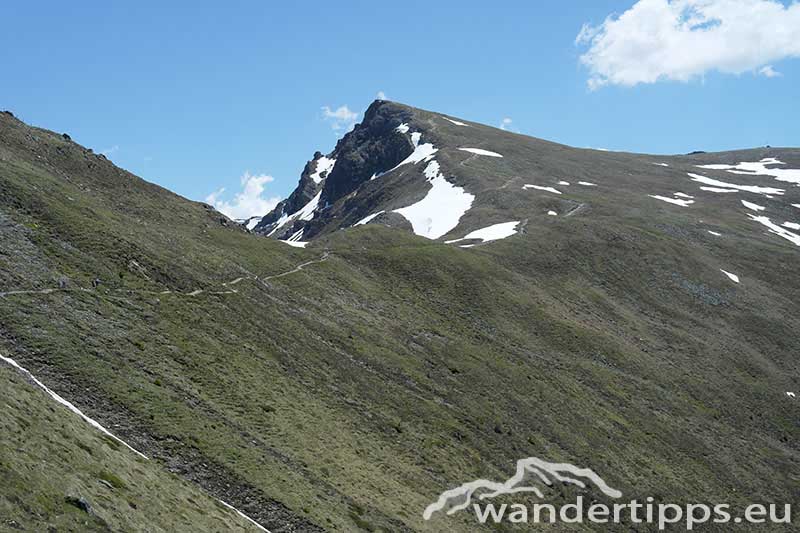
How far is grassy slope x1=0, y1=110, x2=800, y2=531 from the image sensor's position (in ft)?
119

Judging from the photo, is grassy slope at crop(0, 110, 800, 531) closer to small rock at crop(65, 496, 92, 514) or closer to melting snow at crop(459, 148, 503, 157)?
small rock at crop(65, 496, 92, 514)

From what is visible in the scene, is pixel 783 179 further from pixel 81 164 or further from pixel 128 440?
pixel 128 440

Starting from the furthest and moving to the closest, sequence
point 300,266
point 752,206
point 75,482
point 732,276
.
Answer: point 752,206
point 732,276
point 300,266
point 75,482

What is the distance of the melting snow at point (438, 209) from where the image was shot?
112562 millimetres

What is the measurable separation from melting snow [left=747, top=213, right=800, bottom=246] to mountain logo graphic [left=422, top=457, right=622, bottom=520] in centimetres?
9901

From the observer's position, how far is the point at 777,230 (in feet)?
441

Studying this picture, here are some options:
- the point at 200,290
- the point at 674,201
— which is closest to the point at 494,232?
the point at 200,290

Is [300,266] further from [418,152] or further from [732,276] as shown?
[418,152]

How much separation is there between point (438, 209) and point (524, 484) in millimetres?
79475

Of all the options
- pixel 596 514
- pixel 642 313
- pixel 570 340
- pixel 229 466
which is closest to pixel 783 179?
pixel 642 313

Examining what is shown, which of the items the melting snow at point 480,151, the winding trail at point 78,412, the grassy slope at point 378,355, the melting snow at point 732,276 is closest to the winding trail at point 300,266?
the grassy slope at point 378,355

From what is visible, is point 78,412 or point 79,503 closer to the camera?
point 79,503

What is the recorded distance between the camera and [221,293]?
53.5 meters

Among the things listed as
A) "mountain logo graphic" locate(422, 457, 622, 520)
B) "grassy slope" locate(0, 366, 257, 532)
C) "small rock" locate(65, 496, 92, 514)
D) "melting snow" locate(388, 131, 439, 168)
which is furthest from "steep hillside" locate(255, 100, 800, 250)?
"small rock" locate(65, 496, 92, 514)
